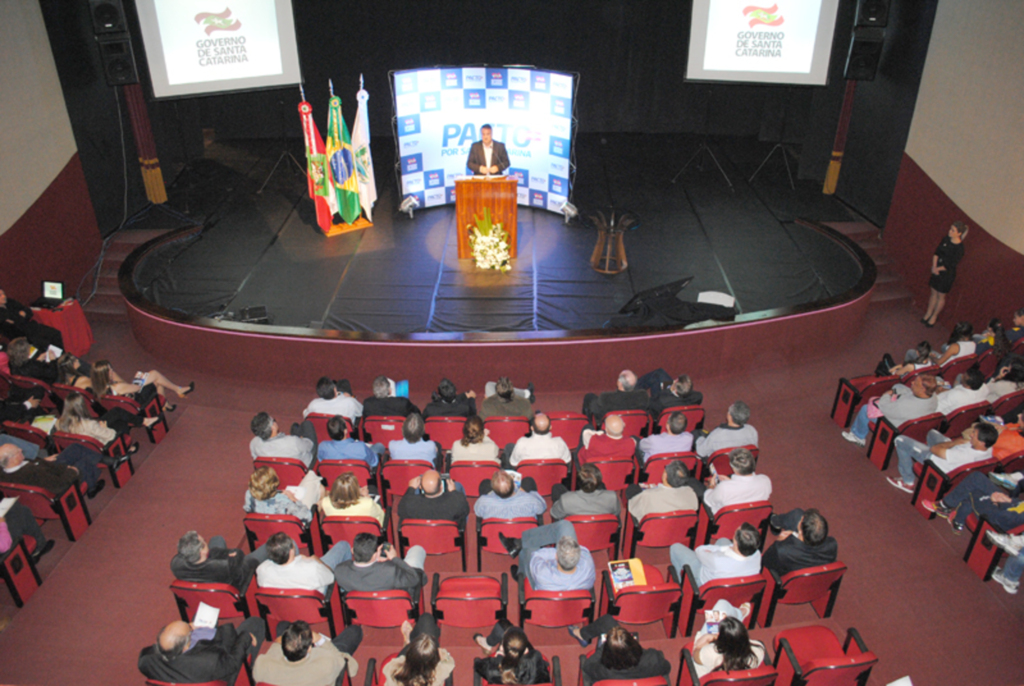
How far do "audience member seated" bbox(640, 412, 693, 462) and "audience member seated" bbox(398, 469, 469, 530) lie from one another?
64.5 inches

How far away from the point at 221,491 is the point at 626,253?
580 cm

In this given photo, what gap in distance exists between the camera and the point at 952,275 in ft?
27.5

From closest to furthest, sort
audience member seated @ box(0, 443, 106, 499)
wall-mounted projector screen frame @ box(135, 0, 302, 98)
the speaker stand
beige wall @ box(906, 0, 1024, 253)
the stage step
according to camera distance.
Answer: audience member seated @ box(0, 443, 106, 499) < beige wall @ box(906, 0, 1024, 253) < the stage step < wall-mounted projector screen frame @ box(135, 0, 302, 98) < the speaker stand

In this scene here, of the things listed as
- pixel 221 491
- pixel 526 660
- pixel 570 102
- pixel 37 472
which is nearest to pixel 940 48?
pixel 570 102

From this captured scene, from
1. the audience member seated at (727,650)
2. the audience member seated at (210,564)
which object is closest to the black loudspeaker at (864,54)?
the audience member seated at (727,650)

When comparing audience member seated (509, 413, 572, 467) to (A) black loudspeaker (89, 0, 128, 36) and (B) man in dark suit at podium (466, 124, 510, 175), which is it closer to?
(B) man in dark suit at podium (466, 124, 510, 175)

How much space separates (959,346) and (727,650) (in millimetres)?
4955

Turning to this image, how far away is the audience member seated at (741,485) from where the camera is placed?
5.12 m

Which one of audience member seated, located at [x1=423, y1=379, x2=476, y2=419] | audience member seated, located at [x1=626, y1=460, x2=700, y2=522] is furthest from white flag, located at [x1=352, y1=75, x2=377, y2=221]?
audience member seated, located at [x1=626, y1=460, x2=700, y2=522]

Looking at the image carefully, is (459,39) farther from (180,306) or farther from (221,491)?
(221,491)

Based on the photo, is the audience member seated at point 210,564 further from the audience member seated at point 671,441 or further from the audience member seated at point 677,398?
the audience member seated at point 677,398

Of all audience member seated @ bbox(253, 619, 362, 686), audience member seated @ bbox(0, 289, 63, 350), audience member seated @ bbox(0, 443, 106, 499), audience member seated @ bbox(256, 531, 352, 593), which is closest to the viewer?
audience member seated @ bbox(253, 619, 362, 686)

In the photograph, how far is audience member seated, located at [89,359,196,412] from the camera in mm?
6629

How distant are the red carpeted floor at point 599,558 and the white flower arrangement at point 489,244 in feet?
6.79
